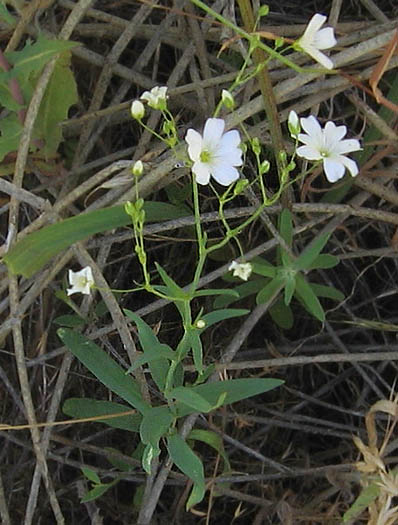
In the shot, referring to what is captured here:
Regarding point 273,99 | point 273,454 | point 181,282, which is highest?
point 273,99

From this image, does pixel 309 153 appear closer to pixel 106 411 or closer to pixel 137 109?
pixel 137 109

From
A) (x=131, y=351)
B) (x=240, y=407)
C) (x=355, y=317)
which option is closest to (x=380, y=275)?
(x=355, y=317)

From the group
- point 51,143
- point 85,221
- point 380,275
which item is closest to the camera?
point 85,221

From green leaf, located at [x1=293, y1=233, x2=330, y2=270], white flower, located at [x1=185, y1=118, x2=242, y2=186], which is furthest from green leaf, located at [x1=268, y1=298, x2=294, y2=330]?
white flower, located at [x1=185, y1=118, x2=242, y2=186]

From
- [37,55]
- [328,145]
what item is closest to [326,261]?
[328,145]

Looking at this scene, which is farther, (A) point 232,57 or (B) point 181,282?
(B) point 181,282

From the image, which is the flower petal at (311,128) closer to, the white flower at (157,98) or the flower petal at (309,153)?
the flower petal at (309,153)

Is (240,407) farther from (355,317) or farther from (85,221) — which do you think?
(85,221)
